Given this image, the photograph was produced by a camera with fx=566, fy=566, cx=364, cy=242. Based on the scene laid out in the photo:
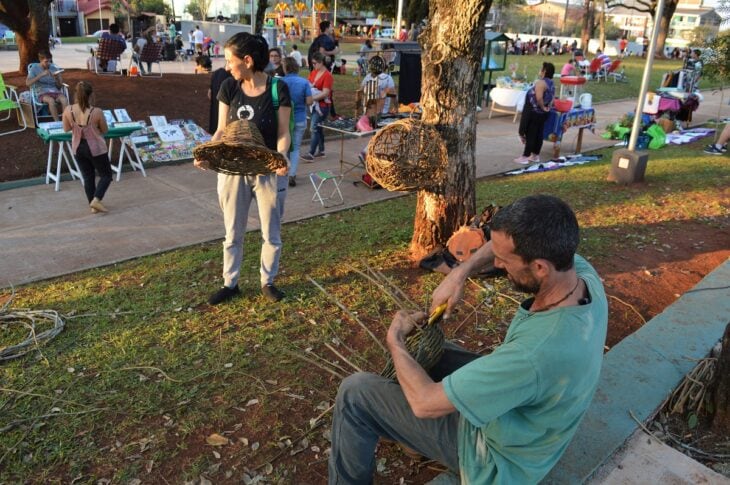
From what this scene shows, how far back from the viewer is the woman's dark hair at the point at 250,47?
3.90 m

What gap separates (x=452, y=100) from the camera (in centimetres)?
473

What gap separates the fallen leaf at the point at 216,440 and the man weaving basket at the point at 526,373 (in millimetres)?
1215

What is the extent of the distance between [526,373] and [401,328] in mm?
614

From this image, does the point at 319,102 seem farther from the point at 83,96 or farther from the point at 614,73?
the point at 614,73

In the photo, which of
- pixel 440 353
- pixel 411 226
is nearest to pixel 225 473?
pixel 440 353

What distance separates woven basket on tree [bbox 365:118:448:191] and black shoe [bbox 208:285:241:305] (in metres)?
1.48

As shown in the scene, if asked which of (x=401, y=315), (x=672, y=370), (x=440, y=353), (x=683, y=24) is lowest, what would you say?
(x=672, y=370)

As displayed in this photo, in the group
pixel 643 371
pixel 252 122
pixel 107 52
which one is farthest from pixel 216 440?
pixel 107 52

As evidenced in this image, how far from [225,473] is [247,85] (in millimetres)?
2662

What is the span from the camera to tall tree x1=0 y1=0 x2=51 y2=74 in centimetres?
1239

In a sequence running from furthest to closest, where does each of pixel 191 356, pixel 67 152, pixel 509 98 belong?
pixel 509 98 → pixel 67 152 → pixel 191 356

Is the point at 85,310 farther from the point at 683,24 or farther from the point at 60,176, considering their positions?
the point at 683,24

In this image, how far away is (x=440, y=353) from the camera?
252 cm

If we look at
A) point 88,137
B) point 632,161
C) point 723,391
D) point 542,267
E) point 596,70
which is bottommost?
point 723,391
